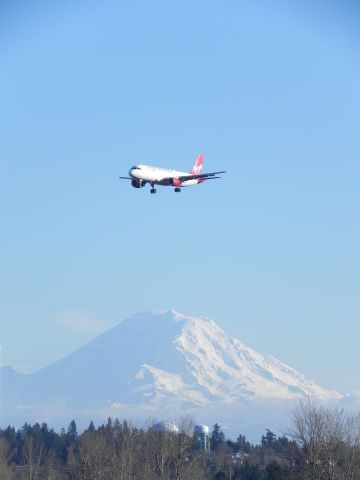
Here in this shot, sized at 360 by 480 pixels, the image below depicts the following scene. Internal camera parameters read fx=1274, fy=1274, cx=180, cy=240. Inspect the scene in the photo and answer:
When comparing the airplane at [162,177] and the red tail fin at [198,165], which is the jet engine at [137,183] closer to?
the airplane at [162,177]

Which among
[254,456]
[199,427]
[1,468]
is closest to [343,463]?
[1,468]

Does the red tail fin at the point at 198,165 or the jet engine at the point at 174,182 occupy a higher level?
the red tail fin at the point at 198,165

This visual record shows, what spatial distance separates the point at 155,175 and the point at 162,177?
3.85 feet

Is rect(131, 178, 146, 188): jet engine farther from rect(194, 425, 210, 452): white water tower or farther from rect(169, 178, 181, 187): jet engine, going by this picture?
rect(194, 425, 210, 452): white water tower

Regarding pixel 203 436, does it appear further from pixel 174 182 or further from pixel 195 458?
pixel 174 182

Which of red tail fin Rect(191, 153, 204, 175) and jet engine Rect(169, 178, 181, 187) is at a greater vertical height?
red tail fin Rect(191, 153, 204, 175)

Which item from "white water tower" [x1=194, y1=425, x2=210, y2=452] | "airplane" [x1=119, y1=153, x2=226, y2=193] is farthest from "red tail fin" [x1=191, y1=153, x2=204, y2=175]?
"white water tower" [x1=194, y1=425, x2=210, y2=452]

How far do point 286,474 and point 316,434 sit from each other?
742cm

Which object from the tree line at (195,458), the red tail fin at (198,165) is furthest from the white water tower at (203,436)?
the red tail fin at (198,165)

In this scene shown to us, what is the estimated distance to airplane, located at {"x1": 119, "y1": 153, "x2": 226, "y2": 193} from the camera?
109750mm

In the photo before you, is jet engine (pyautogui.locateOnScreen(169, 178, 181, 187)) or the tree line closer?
the tree line

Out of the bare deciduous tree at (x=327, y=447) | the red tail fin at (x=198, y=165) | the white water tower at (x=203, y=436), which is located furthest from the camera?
the white water tower at (x=203, y=436)

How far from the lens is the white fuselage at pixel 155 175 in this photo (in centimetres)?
10962

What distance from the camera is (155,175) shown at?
111m
